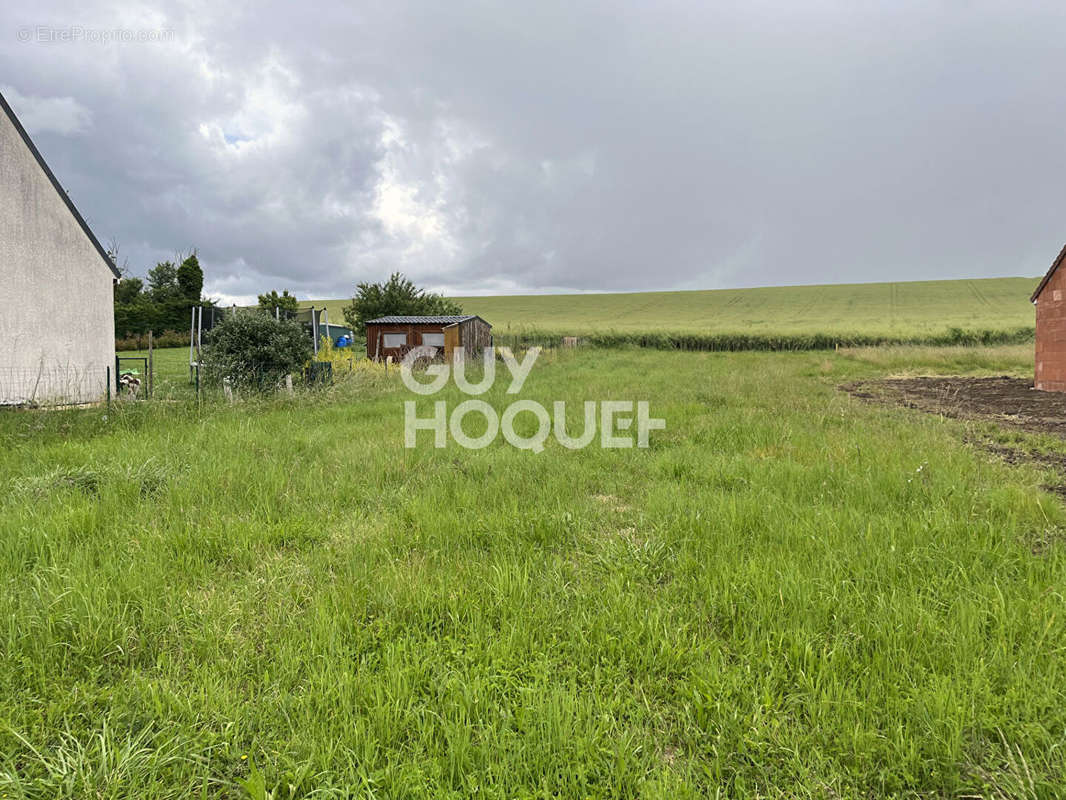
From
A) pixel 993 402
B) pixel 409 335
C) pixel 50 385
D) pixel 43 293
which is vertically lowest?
pixel 993 402

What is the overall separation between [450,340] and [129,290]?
130ft

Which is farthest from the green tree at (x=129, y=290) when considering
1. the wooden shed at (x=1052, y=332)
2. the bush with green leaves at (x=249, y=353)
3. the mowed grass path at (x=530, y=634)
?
the wooden shed at (x=1052, y=332)

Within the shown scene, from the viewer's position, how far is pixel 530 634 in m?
2.61

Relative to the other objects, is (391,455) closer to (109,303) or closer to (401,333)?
(109,303)

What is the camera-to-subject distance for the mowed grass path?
186 centimetres

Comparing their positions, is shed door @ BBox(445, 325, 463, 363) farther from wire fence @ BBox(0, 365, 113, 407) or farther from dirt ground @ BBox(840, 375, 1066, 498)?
dirt ground @ BBox(840, 375, 1066, 498)

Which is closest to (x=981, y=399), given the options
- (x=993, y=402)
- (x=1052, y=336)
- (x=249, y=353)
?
(x=993, y=402)

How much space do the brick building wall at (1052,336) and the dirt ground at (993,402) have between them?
515 mm

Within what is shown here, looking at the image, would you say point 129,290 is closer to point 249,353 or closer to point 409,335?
point 409,335

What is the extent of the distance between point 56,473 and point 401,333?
19291mm

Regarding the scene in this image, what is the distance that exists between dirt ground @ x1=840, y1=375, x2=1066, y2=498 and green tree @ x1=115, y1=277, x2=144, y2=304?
53.7 metres

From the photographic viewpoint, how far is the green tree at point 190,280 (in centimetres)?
4318

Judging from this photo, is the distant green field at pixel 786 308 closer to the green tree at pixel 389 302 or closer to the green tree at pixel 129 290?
the green tree at pixel 389 302

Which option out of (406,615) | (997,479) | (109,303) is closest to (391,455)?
(406,615)
